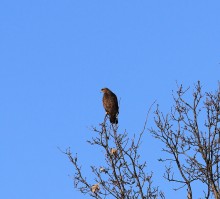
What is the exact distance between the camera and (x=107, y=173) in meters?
11.8

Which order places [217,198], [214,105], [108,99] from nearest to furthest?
1. [217,198]
2. [214,105]
3. [108,99]

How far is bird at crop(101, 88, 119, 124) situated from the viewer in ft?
55.7

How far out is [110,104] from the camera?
1753cm

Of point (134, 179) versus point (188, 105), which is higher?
→ point (188, 105)

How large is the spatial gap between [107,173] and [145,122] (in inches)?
64.0

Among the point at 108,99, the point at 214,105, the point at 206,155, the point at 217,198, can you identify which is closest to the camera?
the point at 217,198

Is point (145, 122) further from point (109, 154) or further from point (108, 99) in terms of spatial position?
point (108, 99)

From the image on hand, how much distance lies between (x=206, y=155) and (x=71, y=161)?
2622 mm

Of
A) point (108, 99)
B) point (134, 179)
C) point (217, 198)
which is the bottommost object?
point (217, 198)

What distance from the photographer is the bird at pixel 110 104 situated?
1698cm

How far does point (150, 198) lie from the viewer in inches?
435

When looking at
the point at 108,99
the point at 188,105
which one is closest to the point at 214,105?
the point at 188,105

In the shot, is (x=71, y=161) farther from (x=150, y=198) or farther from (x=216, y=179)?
(x=216, y=179)

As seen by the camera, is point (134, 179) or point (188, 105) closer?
point (134, 179)
